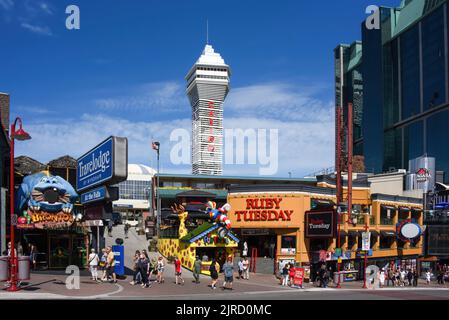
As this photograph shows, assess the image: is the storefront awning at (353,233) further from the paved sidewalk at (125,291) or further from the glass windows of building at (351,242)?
the paved sidewalk at (125,291)

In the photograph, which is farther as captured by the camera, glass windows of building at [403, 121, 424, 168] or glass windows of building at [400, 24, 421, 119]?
glass windows of building at [400, 24, 421, 119]

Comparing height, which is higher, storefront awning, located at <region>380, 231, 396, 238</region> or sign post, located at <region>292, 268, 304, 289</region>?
storefront awning, located at <region>380, 231, 396, 238</region>

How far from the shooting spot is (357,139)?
497 feet

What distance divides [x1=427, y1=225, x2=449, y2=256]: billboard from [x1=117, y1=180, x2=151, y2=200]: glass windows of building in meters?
118

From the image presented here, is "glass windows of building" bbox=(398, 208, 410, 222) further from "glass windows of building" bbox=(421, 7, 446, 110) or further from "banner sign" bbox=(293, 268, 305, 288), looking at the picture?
"glass windows of building" bbox=(421, 7, 446, 110)

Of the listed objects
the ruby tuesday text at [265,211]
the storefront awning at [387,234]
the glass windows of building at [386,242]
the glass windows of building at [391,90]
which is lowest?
the glass windows of building at [386,242]

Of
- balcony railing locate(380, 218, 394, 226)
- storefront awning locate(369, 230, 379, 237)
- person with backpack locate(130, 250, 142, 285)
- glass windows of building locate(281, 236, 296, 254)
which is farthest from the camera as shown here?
balcony railing locate(380, 218, 394, 226)

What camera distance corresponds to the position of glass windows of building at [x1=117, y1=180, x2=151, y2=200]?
518 feet

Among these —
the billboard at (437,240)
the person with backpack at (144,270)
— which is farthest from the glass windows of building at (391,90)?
the person with backpack at (144,270)

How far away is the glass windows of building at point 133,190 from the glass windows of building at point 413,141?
7162 centimetres

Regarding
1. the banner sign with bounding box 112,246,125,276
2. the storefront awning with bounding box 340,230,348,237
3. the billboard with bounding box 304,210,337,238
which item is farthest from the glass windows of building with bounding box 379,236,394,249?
the banner sign with bounding box 112,246,125,276

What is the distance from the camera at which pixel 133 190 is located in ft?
529

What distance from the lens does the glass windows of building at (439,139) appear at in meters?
104
